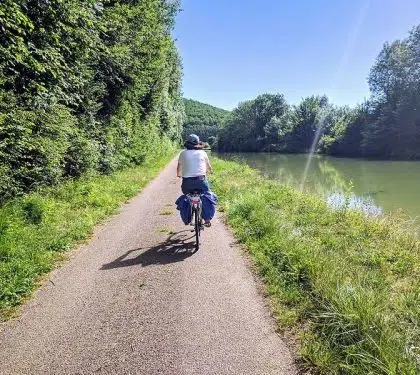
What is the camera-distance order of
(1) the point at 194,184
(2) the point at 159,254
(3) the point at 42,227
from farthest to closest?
1. (3) the point at 42,227
2. (1) the point at 194,184
3. (2) the point at 159,254

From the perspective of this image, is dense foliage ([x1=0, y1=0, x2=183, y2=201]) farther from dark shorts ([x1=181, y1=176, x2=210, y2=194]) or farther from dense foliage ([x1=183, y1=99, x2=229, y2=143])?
dense foliage ([x1=183, y1=99, x2=229, y2=143])

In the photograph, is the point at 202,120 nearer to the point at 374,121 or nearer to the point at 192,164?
the point at 374,121

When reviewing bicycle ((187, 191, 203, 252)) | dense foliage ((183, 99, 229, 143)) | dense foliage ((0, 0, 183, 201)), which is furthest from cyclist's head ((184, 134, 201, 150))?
dense foliage ((183, 99, 229, 143))

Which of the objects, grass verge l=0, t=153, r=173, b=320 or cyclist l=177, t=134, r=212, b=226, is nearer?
grass verge l=0, t=153, r=173, b=320

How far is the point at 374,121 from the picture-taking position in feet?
191

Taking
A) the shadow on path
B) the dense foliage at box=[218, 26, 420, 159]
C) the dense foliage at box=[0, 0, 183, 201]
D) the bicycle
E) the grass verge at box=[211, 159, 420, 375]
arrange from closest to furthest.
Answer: the grass verge at box=[211, 159, 420, 375], the shadow on path, the bicycle, the dense foliage at box=[0, 0, 183, 201], the dense foliage at box=[218, 26, 420, 159]

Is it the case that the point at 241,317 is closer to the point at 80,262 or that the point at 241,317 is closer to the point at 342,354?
the point at 342,354

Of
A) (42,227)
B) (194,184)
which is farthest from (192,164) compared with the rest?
(42,227)

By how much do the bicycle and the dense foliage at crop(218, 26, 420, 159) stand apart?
48.7 metres

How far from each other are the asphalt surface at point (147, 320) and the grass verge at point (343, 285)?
0.35 meters

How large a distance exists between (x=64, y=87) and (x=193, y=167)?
643 cm

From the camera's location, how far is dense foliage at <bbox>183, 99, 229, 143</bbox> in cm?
14588

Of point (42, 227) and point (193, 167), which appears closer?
point (193, 167)

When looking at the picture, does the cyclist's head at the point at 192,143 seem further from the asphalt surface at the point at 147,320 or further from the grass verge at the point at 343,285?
the grass verge at the point at 343,285
